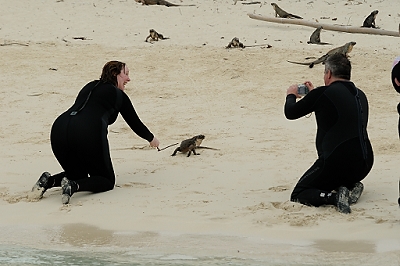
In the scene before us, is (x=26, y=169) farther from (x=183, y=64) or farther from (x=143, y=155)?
(x=183, y=64)

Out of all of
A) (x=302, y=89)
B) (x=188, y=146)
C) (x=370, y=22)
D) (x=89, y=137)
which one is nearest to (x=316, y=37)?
(x=370, y=22)

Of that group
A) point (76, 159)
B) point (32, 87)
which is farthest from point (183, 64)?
point (76, 159)

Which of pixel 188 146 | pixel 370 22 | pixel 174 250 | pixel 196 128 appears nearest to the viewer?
pixel 174 250

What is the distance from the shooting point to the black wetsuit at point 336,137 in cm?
681

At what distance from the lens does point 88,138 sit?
7.55 metres

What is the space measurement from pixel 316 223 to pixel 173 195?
5.14ft

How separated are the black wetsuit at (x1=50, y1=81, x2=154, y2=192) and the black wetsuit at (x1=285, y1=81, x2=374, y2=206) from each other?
5.76 ft

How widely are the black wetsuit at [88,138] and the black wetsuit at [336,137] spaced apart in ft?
5.76

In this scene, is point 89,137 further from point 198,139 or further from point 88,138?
→ point 198,139

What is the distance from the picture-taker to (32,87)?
42.4 feet

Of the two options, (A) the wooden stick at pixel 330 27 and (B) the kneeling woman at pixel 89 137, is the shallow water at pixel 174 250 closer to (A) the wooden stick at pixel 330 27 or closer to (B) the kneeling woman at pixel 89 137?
(B) the kneeling woman at pixel 89 137

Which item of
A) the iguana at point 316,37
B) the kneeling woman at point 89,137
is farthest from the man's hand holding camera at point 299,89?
the iguana at point 316,37

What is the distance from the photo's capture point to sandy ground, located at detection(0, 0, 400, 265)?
6434 millimetres

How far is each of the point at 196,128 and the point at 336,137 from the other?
4083 mm
